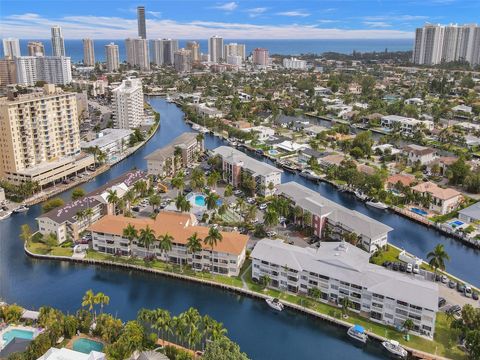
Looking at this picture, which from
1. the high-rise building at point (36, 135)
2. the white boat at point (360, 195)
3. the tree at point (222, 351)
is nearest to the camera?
the tree at point (222, 351)

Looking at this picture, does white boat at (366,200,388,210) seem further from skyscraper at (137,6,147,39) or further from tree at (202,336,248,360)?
skyscraper at (137,6,147,39)

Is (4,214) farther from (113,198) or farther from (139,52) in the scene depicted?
(139,52)

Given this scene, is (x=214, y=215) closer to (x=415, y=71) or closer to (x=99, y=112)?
(x=99, y=112)

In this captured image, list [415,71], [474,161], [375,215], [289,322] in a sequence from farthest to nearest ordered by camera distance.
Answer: [415,71] → [474,161] → [375,215] → [289,322]

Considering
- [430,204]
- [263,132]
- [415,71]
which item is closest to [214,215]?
[430,204]

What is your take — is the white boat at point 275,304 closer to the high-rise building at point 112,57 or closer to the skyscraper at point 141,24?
the high-rise building at point 112,57

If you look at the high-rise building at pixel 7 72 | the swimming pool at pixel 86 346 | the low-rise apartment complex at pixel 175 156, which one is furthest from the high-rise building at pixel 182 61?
the swimming pool at pixel 86 346
